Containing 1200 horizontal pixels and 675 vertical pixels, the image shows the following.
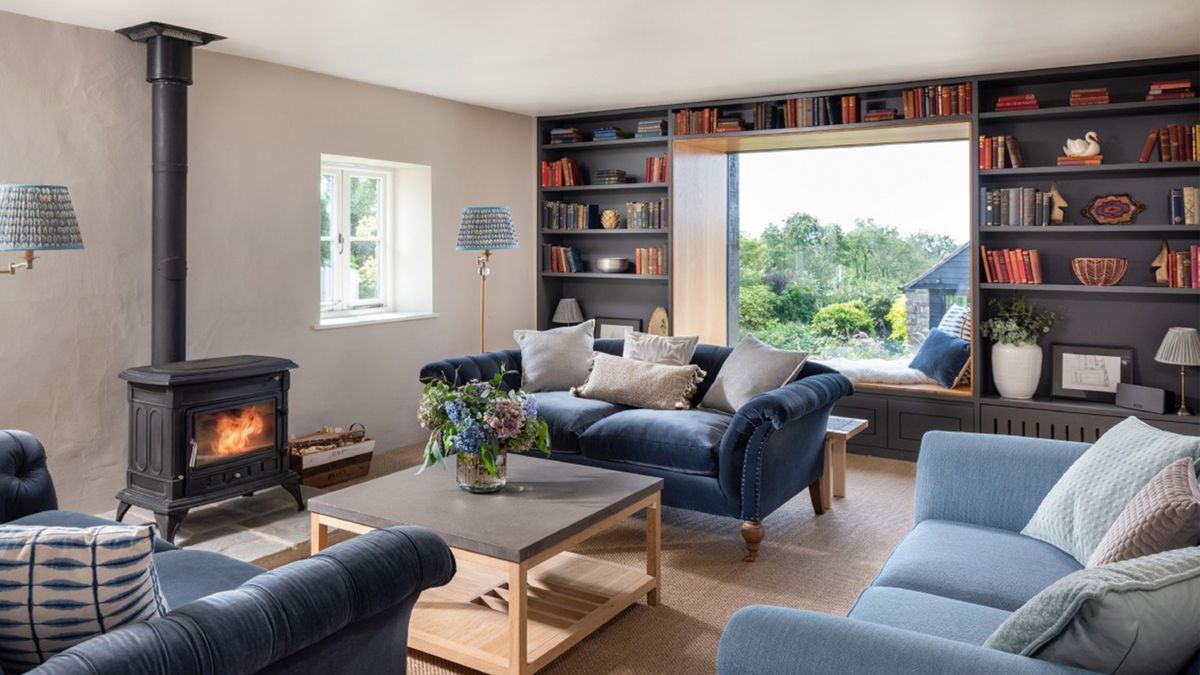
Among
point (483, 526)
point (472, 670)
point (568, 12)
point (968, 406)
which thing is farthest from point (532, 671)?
point (968, 406)

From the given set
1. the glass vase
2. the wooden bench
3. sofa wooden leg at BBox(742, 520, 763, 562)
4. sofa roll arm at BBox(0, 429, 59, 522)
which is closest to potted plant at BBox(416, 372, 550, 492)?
the glass vase

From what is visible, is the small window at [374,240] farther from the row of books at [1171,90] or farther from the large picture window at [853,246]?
the row of books at [1171,90]

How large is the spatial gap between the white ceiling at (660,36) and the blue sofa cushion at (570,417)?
183cm

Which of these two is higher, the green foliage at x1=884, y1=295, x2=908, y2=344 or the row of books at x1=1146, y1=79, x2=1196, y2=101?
the row of books at x1=1146, y1=79, x2=1196, y2=101

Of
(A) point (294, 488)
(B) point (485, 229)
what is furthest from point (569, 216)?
(A) point (294, 488)

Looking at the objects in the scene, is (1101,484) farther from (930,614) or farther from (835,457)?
(835,457)

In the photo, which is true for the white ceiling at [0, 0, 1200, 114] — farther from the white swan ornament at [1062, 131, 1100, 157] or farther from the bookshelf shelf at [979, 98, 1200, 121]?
the white swan ornament at [1062, 131, 1100, 157]

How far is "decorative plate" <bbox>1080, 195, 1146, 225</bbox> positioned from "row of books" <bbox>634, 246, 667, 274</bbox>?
111 inches

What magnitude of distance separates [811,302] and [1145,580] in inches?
206

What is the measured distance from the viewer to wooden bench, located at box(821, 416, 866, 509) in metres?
4.50

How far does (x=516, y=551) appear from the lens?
8.44 ft

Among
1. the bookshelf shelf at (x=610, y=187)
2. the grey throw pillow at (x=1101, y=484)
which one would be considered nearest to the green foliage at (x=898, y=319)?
the bookshelf shelf at (x=610, y=187)

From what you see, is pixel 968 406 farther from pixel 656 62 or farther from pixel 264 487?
pixel 264 487

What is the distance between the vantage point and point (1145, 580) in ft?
4.94
